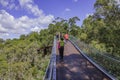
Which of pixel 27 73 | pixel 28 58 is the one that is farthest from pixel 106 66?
pixel 28 58

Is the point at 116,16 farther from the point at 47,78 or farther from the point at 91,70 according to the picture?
the point at 47,78

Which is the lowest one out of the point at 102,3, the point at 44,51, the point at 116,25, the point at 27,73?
the point at 27,73

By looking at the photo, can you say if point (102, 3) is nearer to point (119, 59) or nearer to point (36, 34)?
point (119, 59)

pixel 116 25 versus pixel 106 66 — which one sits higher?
pixel 116 25

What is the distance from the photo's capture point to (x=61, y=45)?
13.9 metres

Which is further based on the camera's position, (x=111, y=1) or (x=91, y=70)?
(x=111, y=1)

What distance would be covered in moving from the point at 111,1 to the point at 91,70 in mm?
18985

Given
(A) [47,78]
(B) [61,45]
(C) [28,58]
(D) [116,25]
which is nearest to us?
(A) [47,78]

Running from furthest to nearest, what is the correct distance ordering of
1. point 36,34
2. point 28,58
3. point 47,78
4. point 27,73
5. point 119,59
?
1. point 36,34
2. point 28,58
3. point 27,73
4. point 119,59
5. point 47,78

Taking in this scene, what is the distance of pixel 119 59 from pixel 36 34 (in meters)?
52.8

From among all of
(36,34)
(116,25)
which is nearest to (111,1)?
(116,25)

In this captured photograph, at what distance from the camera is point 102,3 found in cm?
2944

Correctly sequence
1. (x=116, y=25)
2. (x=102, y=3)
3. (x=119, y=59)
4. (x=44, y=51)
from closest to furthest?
(x=119, y=59), (x=116, y=25), (x=102, y=3), (x=44, y=51)

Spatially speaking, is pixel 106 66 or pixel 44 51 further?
pixel 44 51
